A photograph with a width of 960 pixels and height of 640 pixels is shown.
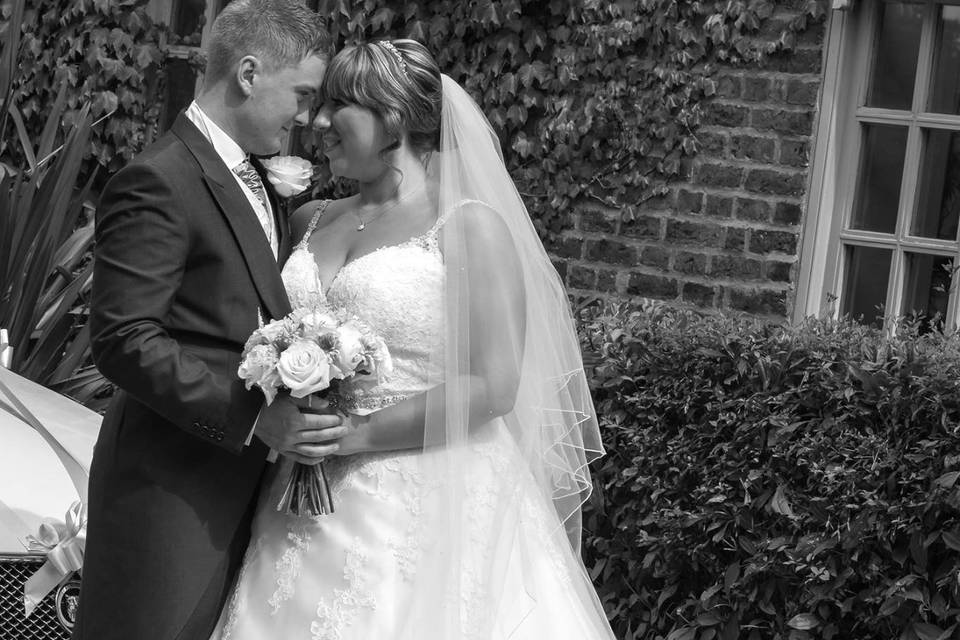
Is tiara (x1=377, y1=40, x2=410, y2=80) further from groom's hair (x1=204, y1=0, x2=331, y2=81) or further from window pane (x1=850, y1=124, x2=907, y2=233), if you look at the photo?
window pane (x1=850, y1=124, x2=907, y2=233)

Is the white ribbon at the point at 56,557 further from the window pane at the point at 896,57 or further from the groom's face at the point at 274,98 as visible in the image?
the window pane at the point at 896,57

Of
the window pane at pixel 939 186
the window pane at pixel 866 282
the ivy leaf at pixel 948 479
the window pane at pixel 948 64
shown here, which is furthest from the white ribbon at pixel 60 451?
the window pane at pixel 948 64

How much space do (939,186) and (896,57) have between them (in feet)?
1.80

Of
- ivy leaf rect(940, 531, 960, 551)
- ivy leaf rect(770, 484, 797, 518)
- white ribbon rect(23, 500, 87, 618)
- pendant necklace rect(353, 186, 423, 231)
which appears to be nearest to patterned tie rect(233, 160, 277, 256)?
A: pendant necklace rect(353, 186, 423, 231)

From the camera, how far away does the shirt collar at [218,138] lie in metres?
2.87

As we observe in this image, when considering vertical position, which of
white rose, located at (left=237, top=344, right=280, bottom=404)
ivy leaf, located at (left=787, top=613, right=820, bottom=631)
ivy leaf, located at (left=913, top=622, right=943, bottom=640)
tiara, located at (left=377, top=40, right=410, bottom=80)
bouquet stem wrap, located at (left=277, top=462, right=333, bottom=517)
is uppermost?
tiara, located at (left=377, top=40, right=410, bottom=80)

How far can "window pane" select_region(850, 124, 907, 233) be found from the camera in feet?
16.6

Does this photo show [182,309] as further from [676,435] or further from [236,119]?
[676,435]

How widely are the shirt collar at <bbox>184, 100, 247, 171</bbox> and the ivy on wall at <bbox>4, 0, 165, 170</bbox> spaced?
160 inches

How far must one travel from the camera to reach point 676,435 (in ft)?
13.3

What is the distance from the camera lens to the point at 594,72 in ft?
17.8

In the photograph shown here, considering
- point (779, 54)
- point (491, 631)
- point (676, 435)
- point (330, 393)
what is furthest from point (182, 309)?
point (779, 54)

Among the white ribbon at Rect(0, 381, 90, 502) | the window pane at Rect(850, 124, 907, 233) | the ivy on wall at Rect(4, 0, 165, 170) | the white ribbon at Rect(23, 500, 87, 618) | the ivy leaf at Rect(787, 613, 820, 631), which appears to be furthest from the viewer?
the ivy on wall at Rect(4, 0, 165, 170)

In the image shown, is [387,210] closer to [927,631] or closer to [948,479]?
[948,479]
